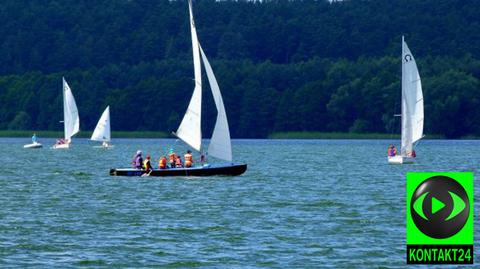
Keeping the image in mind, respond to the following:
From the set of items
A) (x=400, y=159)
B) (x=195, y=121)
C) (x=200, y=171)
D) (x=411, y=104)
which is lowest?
(x=400, y=159)

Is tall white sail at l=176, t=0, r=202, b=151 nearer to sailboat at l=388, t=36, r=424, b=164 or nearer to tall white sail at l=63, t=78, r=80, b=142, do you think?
sailboat at l=388, t=36, r=424, b=164

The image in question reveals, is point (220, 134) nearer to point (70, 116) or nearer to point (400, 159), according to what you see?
point (400, 159)

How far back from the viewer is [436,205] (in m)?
12.2

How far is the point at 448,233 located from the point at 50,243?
21604 mm

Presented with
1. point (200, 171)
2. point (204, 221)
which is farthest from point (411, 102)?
point (204, 221)

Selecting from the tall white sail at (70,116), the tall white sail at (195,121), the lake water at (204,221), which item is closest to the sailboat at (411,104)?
the lake water at (204,221)

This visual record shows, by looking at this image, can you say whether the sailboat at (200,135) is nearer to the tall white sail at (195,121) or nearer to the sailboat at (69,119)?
the tall white sail at (195,121)

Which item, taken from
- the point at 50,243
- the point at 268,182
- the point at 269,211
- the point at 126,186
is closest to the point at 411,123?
the point at 268,182

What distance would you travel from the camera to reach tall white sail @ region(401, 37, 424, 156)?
86.7 m

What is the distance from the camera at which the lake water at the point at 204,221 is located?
95.6 ft

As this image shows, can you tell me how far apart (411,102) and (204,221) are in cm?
4950

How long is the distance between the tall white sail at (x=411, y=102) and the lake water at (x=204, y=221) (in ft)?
48.2

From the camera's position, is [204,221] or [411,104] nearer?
[204,221]

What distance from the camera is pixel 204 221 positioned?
131ft
